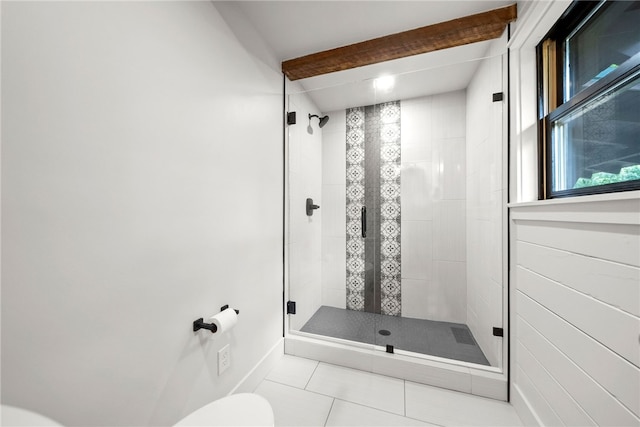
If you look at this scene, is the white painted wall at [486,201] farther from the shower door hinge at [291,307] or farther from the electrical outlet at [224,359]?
the electrical outlet at [224,359]

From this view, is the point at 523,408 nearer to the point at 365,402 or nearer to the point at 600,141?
the point at 365,402

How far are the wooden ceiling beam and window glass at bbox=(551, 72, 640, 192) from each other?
723 millimetres

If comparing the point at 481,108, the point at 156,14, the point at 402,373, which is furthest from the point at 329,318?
the point at 156,14

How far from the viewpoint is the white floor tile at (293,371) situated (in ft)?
5.16

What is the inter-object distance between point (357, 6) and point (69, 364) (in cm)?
204

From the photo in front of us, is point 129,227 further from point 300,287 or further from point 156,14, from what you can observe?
point 300,287

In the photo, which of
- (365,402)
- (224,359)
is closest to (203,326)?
(224,359)

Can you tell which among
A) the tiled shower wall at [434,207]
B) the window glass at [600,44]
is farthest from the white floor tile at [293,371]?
the window glass at [600,44]

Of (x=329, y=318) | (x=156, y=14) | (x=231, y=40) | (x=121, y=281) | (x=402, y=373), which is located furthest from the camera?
(x=329, y=318)

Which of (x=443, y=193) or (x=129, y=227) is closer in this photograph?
(x=129, y=227)

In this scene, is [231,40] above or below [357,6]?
below

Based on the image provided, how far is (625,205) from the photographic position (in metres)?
0.70

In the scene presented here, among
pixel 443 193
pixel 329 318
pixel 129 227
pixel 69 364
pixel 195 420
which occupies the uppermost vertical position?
pixel 443 193

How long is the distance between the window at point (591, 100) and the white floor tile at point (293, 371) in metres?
1.82
